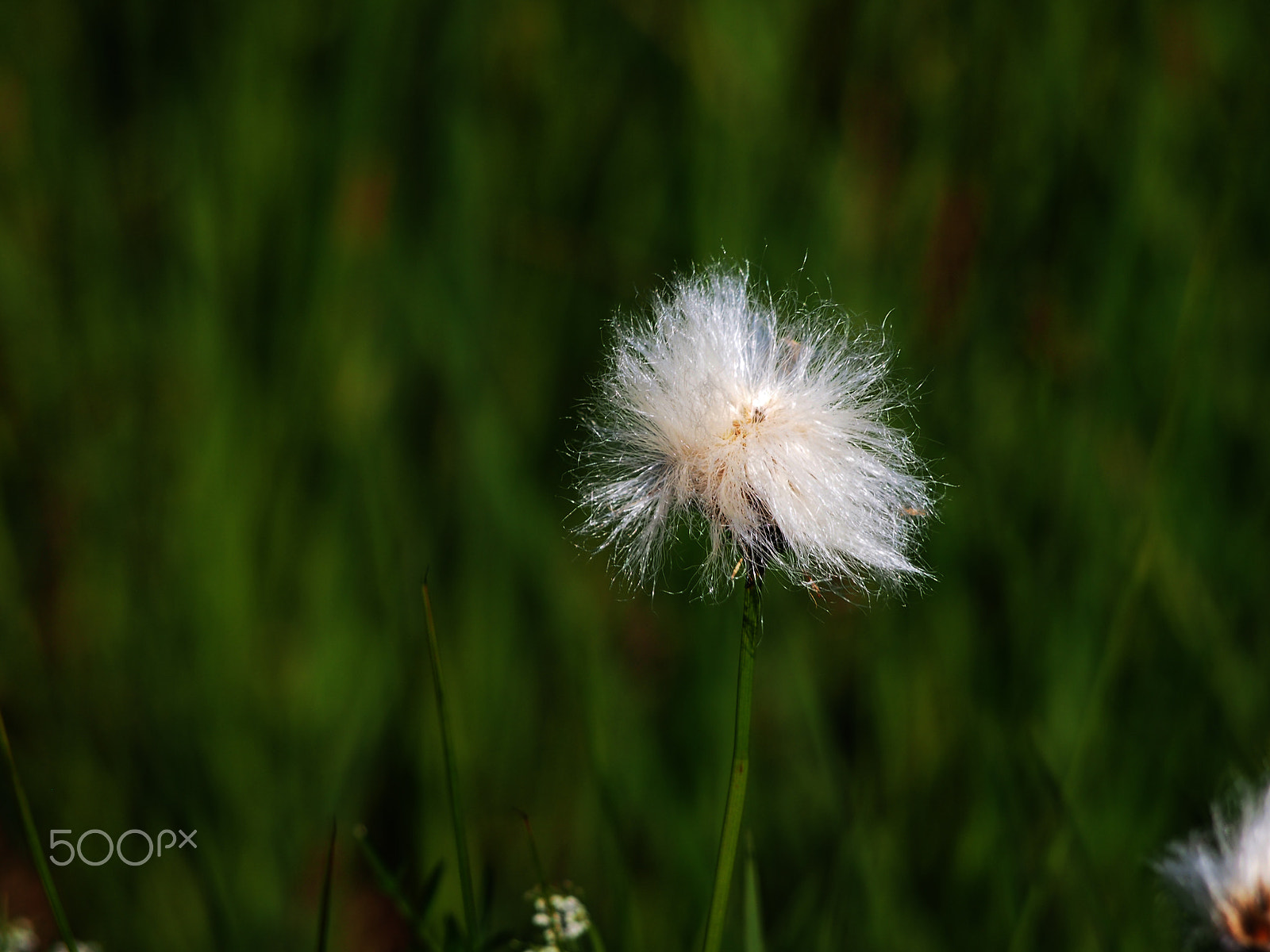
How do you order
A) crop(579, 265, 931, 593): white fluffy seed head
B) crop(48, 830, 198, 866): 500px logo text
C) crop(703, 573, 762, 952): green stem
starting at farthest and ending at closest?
crop(48, 830, 198, 866): 500px logo text < crop(579, 265, 931, 593): white fluffy seed head < crop(703, 573, 762, 952): green stem

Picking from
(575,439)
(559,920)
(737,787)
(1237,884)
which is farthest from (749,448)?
(575,439)

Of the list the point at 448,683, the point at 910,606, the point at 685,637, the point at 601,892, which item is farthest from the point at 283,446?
the point at 910,606

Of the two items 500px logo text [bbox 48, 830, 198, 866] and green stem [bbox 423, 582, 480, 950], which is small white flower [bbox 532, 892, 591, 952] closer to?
green stem [bbox 423, 582, 480, 950]

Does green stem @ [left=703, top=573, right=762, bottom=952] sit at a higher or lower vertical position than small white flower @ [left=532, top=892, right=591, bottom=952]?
higher

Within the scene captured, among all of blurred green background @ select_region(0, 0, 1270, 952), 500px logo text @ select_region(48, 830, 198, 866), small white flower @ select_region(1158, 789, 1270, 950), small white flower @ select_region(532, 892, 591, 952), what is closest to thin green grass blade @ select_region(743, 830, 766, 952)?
small white flower @ select_region(532, 892, 591, 952)

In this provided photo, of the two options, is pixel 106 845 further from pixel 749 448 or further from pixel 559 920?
pixel 749 448

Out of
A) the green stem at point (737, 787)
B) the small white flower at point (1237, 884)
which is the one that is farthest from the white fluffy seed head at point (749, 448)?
the small white flower at point (1237, 884)
